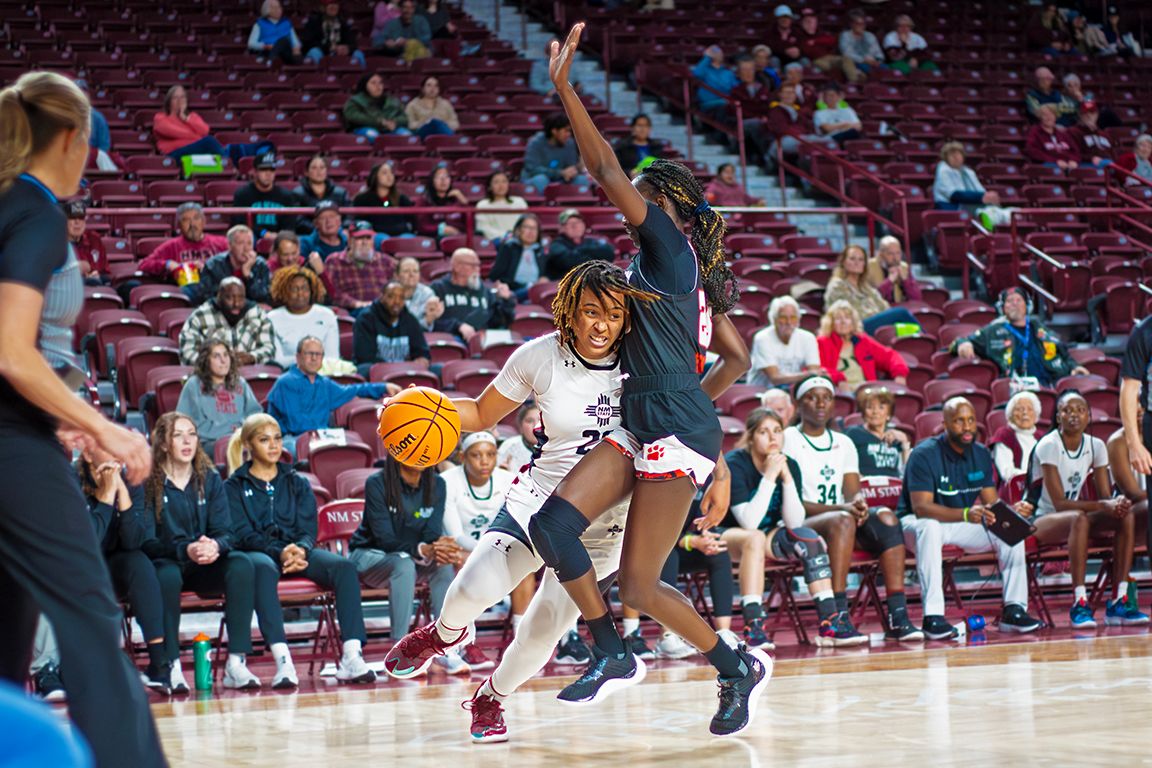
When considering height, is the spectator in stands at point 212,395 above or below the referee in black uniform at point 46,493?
below

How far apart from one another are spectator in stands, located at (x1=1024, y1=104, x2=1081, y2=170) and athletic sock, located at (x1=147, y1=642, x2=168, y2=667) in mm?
12897

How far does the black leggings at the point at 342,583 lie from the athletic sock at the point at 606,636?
2.93 meters

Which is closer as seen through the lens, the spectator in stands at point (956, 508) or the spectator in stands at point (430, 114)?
the spectator in stands at point (956, 508)

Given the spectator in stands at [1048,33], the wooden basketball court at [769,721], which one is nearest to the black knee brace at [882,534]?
the wooden basketball court at [769,721]

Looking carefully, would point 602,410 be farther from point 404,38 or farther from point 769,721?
point 404,38

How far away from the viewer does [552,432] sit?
487 cm

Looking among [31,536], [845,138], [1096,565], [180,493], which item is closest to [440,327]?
[180,493]

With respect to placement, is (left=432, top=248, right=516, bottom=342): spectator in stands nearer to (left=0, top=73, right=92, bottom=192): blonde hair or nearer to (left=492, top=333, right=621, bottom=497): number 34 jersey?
(left=492, top=333, right=621, bottom=497): number 34 jersey

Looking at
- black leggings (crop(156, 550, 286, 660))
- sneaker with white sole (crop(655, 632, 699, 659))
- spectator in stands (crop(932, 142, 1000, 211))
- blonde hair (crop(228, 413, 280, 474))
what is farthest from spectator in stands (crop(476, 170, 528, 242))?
black leggings (crop(156, 550, 286, 660))

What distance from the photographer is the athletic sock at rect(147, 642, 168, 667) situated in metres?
6.87

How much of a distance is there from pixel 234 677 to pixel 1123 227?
11.7 meters

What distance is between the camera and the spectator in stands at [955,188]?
14828 mm

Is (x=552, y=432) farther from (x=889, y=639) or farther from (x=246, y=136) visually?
(x=246, y=136)

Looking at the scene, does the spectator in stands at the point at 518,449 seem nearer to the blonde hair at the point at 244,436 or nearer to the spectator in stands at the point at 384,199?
the blonde hair at the point at 244,436
